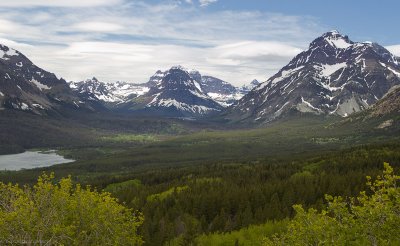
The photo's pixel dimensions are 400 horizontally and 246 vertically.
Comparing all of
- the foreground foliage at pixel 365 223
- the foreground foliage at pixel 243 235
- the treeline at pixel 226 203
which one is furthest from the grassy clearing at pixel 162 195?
the foreground foliage at pixel 365 223

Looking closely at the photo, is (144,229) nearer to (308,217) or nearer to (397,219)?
(308,217)

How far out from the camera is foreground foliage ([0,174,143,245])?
52.3m

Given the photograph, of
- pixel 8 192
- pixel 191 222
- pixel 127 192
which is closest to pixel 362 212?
pixel 8 192

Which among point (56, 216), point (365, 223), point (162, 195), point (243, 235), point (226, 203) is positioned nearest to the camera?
point (365, 223)

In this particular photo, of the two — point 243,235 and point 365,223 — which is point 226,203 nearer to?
point 243,235

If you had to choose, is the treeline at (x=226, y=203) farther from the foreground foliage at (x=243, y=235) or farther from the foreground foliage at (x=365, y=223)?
the foreground foliage at (x=365, y=223)

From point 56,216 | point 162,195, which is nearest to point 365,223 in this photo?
point 56,216

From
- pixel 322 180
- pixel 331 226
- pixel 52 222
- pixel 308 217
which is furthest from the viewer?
pixel 322 180

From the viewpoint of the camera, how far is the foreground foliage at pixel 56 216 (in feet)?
172

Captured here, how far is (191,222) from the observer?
138250 millimetres

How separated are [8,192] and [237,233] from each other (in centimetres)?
7041

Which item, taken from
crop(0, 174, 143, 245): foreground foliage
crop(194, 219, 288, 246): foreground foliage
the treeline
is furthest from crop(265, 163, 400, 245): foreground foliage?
the treeline

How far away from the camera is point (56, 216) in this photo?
54156mm

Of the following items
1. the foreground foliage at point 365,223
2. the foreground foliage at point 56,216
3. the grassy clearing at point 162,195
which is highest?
the foreground foliage at point 365,223
